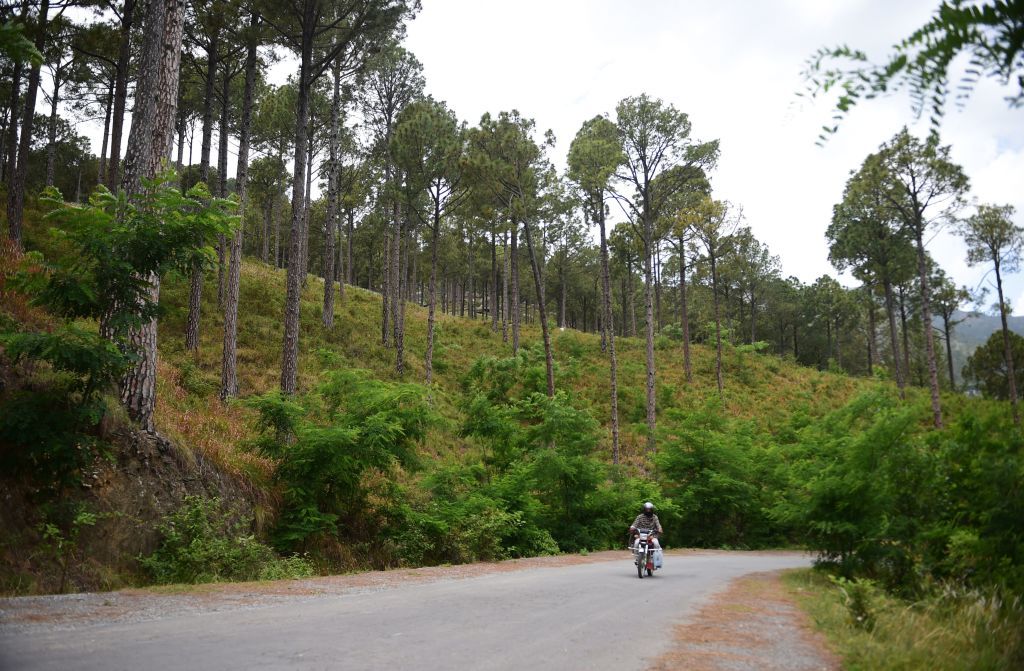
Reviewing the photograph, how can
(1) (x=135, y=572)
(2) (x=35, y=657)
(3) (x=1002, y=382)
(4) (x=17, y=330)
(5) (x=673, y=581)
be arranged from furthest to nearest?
(3) (x=1002, y=382), (5) (x=673, y=581), (4) (x=17, y=330), (1) (x=135, y=572), (2) (x=35, y=657)

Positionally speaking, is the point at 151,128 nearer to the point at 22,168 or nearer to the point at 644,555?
the point at 644,555

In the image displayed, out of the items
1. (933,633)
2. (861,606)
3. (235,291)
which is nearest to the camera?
(933,633)

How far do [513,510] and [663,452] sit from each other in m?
7.25

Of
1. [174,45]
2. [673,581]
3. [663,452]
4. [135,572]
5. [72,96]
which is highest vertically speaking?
[72,96]

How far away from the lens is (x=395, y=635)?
5.73 m

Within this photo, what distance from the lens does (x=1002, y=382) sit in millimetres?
52250

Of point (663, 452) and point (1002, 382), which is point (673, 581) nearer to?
point (663, 452)

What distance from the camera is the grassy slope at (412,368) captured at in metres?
15.0

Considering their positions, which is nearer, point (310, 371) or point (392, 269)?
point (310, 371)

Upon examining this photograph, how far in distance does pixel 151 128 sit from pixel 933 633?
1372 cm

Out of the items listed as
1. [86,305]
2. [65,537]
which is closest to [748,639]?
[65,537]

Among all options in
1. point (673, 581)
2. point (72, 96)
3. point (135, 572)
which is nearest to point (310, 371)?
point (135, 572)

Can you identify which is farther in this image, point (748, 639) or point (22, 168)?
point (22, 168)

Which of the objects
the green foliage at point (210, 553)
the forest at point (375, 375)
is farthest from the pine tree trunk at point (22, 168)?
the green foliage at point (210, 553)
